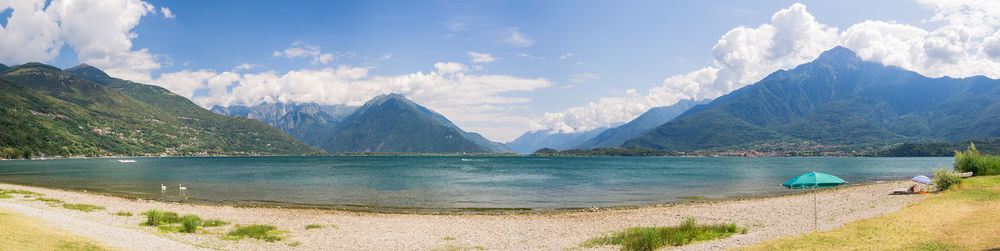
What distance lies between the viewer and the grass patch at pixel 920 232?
15.1m

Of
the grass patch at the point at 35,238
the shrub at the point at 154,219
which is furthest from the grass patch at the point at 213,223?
the grass patch at the point at 35,238

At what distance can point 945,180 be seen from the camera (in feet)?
110

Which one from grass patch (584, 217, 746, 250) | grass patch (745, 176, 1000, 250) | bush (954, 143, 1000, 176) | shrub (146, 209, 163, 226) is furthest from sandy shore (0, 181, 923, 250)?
bush (954, 143, 1000, 176)

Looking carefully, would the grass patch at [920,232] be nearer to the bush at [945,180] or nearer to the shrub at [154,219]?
the bush at [945,180]

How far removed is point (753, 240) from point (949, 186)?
2580 cm

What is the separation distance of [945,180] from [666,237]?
95.6 feet

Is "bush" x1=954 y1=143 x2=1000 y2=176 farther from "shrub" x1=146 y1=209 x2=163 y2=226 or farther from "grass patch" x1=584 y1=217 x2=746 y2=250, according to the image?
"shrub" x1=146 y1=209 x2=163 y2=226

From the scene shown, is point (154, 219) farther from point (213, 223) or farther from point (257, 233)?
point (257, 233)

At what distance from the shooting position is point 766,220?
2828cm

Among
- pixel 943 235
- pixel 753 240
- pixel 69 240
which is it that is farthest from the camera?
pixel 753 240

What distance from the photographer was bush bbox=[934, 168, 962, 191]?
32781 mm

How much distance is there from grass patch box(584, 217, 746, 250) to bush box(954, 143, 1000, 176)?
37.1 meters

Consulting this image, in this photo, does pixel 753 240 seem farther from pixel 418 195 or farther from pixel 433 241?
pixel 418 195

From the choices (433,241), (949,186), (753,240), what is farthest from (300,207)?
(949,186)
